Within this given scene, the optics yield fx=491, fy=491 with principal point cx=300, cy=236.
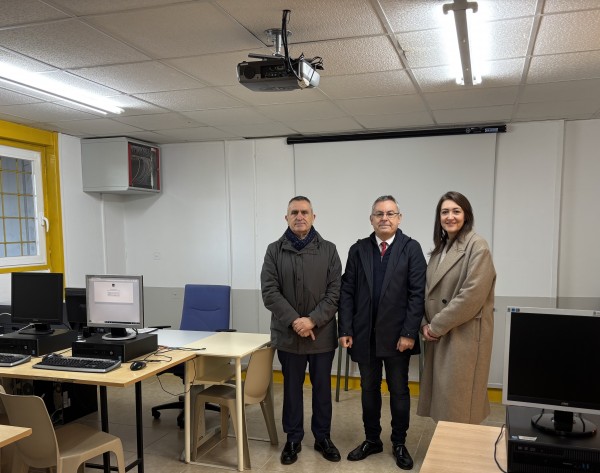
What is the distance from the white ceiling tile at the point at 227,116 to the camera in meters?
3.90

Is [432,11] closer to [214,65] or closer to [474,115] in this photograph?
[214,65]

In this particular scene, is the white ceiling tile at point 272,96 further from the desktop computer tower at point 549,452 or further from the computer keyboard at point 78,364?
the desktop computer tower at point 549,452

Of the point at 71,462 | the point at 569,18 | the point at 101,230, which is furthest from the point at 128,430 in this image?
the point at 569,18

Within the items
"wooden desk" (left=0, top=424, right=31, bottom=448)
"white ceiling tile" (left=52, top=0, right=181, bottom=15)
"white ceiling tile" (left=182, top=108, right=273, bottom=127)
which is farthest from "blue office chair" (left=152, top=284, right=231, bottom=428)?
"white ceiling tile" (left=52, top=0, right=181, bottom=15)

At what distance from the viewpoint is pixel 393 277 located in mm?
3129

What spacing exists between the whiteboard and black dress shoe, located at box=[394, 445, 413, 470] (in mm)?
1806

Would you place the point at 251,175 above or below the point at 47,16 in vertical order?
below

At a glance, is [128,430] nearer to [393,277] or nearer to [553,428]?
[393,277]

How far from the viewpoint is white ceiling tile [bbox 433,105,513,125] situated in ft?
12.8

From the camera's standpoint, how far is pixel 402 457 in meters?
3.22

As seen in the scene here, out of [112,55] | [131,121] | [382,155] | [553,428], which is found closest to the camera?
[553,428]

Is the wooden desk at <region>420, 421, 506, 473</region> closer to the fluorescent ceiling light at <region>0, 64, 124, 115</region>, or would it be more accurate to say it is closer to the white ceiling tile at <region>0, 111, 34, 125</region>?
the fluorescent ceiling light at <region>0, 64, 124, 115</region>

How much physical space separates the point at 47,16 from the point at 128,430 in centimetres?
304

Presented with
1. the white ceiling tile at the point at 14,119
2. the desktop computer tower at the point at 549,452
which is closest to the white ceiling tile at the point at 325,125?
the white ceiling tile at the point at 14,119
